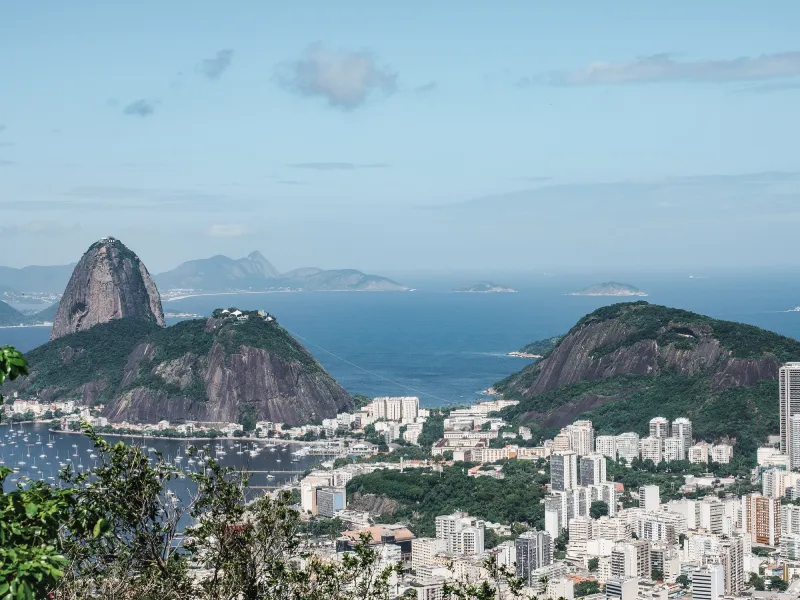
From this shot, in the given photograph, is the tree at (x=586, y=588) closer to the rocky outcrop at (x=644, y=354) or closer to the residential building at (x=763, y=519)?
the residential building at (x=763, y=519)

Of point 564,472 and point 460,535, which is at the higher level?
point 564,472

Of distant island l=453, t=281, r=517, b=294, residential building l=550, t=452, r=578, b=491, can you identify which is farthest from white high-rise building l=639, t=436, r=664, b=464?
distant island l=453, t=281, r=517, b=294

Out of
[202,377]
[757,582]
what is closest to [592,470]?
[757,582]

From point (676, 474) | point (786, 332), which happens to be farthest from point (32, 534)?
point (786, 332)

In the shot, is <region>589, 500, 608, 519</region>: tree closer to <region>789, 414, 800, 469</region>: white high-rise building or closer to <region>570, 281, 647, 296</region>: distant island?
<region>789, 414, 800, 469</region>: white high-rise building

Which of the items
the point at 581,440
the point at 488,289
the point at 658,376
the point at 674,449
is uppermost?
the point at 488,289

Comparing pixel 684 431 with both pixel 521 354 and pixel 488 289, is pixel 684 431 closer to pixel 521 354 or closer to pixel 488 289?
pixel 521 354
